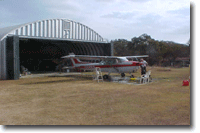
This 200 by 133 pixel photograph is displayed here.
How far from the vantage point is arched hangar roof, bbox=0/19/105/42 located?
15859mm

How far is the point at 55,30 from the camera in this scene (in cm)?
1764

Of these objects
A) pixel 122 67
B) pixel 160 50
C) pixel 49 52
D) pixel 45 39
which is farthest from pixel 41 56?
pixel 160 50

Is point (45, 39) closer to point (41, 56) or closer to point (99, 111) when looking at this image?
point (99, 111)

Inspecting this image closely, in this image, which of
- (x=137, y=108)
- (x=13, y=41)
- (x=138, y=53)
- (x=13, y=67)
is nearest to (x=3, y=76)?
(x=13, y=67)

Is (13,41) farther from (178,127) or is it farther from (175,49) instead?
(175,49)

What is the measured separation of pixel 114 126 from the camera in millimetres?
4465

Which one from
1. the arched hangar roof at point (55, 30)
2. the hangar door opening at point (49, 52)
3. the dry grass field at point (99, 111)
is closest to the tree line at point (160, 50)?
the hangar door opening at point (49, 52)

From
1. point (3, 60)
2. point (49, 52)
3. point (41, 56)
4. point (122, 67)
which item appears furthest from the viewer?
point (41, 56)

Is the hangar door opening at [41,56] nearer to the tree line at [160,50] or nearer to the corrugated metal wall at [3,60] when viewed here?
the corrugated metal wall at [3,60]

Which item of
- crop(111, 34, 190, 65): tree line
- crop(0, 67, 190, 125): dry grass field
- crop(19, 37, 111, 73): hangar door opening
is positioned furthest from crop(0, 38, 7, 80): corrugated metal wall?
crop(111, 34, 190, 65): tree line

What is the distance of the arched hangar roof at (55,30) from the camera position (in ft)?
52.0

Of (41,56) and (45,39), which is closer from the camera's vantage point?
(45,39)

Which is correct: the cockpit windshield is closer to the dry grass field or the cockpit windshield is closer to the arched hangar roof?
the arched hangar roof

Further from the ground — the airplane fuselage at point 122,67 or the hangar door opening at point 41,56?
the hangar door opening at point 41,56
